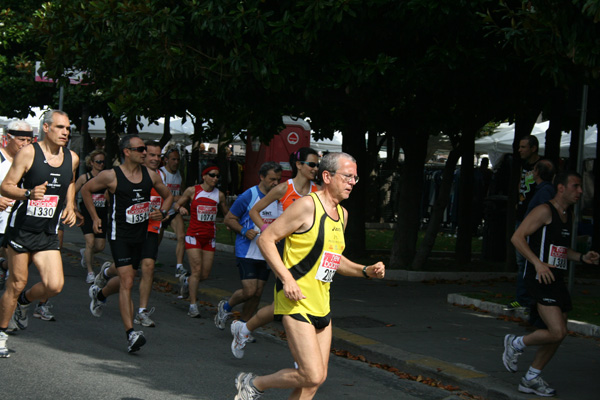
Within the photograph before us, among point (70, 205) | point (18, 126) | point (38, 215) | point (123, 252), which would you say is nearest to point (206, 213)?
point (123, 252)

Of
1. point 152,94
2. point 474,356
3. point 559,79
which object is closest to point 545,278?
point 474,356

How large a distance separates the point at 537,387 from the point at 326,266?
2.44 m

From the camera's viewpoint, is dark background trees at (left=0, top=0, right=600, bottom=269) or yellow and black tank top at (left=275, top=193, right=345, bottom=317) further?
dark background trees at (left=0, top=0, right=600, bottom=269)

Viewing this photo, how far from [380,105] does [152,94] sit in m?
3.49

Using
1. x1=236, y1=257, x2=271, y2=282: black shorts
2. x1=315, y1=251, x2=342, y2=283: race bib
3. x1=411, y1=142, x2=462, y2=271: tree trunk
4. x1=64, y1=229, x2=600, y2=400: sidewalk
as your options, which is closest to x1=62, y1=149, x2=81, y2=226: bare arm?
x1=236, y1=257, x2=271, y2=282: black shorts

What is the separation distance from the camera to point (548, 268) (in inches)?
266

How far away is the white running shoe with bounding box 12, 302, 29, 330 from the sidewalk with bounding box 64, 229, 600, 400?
2142mm

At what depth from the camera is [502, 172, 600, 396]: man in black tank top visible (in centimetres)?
670

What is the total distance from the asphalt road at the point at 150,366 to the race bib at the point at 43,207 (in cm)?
121

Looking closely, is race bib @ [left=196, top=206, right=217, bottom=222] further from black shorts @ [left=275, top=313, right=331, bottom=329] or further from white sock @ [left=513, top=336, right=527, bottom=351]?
black shorts @ [left=275, top=313, right=331, bottom=329]

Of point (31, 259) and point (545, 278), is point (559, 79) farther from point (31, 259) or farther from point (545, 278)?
point (31, 259)

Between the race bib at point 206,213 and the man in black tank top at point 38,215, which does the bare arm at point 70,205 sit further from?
the race bib at point 206,213

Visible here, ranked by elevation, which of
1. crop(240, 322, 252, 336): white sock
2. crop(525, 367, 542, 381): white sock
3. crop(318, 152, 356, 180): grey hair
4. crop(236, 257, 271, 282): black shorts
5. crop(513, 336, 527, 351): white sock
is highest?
crop(318, 152, 356, 180): grey hair

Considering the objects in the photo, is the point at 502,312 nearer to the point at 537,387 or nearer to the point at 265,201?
the point at 537,387
